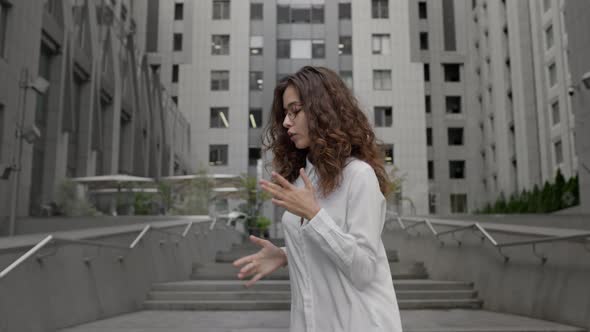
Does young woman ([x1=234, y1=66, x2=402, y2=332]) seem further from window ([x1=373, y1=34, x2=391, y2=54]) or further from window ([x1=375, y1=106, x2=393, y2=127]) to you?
window ([x1=373, y1=34, x2=391, y2=54])

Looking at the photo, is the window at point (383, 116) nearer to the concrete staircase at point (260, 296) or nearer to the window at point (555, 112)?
the window at point (555, 112)

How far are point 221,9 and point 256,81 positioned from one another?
4.17 metres

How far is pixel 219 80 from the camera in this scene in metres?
29.7

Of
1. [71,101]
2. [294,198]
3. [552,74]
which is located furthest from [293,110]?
[552,74]

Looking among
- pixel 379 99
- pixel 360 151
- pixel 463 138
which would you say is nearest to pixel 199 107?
pixel 379 99

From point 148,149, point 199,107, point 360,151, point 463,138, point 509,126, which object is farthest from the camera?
point 199,107

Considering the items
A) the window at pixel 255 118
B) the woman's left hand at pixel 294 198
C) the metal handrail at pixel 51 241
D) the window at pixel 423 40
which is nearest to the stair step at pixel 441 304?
the metal handrail at pixel 51 241

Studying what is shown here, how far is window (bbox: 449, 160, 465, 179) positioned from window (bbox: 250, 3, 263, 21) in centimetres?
1503

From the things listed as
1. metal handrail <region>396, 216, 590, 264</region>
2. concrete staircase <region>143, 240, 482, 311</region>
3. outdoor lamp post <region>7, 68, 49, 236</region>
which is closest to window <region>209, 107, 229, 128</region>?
outdoor lamp post <region>7, 68, 49, 236</region>

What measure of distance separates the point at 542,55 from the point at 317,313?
82.4ft

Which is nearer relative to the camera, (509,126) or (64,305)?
(64,305)

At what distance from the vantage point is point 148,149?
62.4ft

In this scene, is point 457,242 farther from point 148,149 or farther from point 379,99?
point 379,99

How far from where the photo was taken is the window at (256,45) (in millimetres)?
31375
